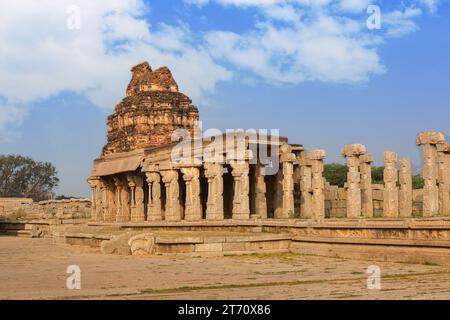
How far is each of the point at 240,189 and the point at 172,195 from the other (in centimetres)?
543

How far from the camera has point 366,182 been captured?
28.6m

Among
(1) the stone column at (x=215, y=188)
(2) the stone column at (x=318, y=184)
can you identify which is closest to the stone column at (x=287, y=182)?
(2) the stone column at (x=318, y=184)

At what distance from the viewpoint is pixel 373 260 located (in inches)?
691

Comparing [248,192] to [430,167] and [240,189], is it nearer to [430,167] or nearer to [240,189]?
[240,189]

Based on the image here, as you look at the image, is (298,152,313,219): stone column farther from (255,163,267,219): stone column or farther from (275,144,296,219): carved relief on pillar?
(255,163,267,219): stone column

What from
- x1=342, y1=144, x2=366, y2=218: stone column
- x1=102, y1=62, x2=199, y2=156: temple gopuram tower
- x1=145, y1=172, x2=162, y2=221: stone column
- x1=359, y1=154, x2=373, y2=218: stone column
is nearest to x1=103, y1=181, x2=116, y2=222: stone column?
x1=102, y1=62, x2=199, y2=156: temple gopuram tower

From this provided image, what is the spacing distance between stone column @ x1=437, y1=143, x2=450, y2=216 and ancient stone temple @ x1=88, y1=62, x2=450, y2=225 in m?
0.04

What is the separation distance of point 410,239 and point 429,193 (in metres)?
8.48

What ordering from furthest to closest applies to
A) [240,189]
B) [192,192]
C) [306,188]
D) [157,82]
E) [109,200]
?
[157,82] < [109,200] < [192,192] < [306,188] < [240,189]

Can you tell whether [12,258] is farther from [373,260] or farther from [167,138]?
[167,138]

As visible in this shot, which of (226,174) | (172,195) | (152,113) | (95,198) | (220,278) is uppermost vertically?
(152,113)

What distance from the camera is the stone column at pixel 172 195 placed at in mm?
32875

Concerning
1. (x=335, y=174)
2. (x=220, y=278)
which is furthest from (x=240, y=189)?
(x=335, y=174)

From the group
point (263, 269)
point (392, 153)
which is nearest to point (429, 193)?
point (392, 153)
